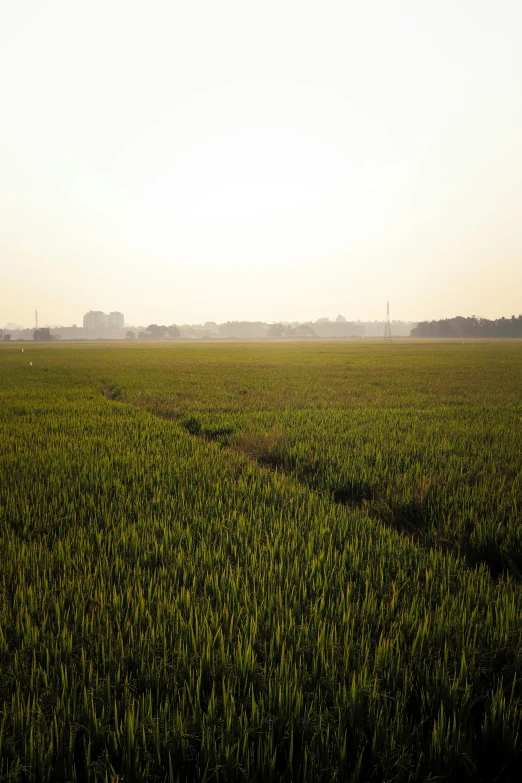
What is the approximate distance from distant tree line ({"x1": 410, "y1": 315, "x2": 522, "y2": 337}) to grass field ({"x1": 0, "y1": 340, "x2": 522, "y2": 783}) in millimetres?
160436

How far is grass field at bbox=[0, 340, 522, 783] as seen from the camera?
64.8 inches

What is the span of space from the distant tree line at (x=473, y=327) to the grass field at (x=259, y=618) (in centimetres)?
16044

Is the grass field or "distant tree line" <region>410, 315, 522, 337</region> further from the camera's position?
"distant tree line" <region>410, 315, 522, 337</region>

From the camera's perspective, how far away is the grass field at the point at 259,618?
1.65 m

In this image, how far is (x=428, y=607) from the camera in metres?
2.60

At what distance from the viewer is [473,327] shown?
505 feet

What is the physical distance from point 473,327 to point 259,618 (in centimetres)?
17025

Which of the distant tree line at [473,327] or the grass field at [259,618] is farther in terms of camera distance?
the distant tree line at [473,327]

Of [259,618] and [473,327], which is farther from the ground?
[473,327]

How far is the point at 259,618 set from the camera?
243cm

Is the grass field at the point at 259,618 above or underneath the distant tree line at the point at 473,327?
underneath

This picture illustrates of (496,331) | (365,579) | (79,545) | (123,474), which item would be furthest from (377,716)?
(496,331)

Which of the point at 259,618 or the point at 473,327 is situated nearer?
the point at 259,618

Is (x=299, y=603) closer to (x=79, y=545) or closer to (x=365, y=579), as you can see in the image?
(x=365, y=579)
